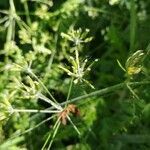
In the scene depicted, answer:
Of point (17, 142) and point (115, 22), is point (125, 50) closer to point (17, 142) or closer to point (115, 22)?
point (115, 22)

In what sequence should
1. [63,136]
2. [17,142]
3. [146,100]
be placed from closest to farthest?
[146,100], [63,136], [17,142]

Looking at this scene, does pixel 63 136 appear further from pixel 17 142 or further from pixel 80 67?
pixel 80 67

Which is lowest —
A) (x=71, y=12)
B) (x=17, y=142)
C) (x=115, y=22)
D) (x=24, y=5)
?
(x=17, y=142)

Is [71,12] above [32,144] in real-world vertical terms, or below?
above

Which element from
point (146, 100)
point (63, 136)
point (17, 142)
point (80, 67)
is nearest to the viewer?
point (80, 67)

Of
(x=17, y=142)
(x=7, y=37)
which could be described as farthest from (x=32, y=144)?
(x=7, y=37)

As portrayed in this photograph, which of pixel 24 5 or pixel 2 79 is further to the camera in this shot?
pixel 24 5
